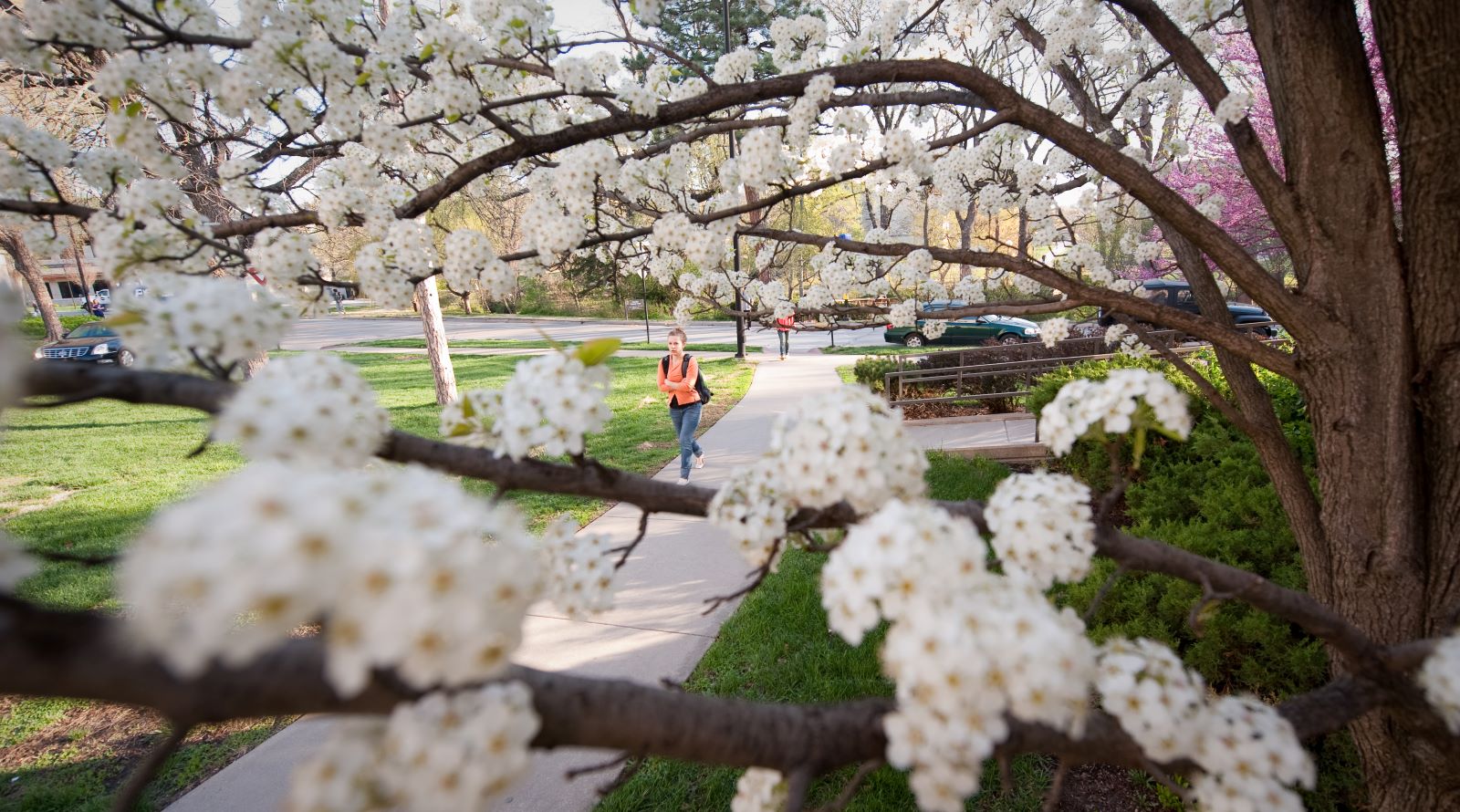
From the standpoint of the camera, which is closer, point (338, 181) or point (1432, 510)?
point (1432, 510)

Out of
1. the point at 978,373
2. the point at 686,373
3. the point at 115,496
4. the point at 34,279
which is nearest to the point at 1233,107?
the point at 686,373

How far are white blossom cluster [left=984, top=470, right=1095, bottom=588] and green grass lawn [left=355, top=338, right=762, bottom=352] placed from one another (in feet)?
58.8

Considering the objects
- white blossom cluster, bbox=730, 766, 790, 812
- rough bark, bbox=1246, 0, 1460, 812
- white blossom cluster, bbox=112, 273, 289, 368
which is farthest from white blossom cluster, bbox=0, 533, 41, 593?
rough bark, bbox=1246, 0, 1460, 812

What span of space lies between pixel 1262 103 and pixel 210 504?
609 inches

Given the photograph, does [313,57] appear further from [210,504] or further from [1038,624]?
[1038,624]

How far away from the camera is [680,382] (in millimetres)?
7359

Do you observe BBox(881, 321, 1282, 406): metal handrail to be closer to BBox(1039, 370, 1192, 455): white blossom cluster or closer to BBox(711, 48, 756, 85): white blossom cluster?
BBox(711, 48, 756, 85): white blossom cluster

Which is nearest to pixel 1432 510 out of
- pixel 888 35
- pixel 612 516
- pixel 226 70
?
pixel 888 35

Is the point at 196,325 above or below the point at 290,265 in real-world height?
below

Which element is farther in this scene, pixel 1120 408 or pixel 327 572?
pixel 1120 408

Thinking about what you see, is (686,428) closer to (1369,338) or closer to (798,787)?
(1369,338)

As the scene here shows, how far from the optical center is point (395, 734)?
799 mm

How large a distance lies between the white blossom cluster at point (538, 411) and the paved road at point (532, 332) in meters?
17.9

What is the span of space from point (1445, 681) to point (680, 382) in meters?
6.41
